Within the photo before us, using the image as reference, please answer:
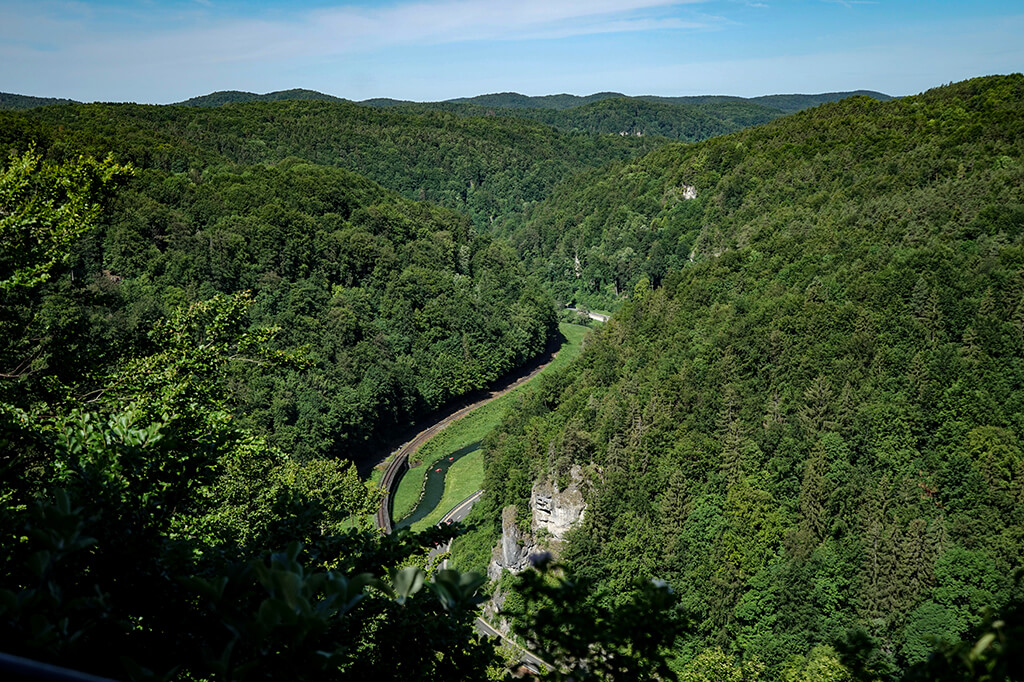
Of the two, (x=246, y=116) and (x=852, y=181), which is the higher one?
(x=246, y=116)

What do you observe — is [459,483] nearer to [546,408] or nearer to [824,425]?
[546,408]

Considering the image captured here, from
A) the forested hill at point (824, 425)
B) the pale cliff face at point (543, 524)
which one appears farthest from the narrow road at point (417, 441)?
the forested hill at point (824, 425)

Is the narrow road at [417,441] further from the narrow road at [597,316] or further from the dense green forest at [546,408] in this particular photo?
the narrow road at [597,316]

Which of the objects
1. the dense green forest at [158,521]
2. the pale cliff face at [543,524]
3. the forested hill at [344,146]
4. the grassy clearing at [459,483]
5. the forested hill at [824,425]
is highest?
the forested hill at [344,146]

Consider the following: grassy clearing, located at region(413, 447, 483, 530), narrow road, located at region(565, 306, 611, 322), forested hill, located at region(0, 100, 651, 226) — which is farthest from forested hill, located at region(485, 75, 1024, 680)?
forested hill, located at region(0, 100, 651, 226)

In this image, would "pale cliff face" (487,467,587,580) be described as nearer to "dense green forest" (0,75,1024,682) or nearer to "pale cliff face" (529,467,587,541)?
"pale cliff face" (529,467,587,541)

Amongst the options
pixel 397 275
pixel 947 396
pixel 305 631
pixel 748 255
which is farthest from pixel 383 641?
pixel 397 275

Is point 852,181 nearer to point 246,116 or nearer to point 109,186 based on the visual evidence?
point 109,186
